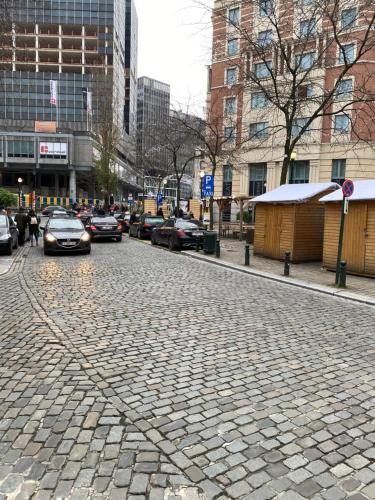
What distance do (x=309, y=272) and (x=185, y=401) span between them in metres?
9.83

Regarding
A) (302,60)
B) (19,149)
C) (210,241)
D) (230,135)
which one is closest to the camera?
(210,241)

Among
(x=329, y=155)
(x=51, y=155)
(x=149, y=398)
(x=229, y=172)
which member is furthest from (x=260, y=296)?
(x=51, y=155)

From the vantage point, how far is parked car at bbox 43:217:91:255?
16094 millimetres

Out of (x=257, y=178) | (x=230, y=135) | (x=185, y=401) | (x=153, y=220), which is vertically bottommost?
(x=185, y=401)

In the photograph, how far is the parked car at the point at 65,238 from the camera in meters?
16.1

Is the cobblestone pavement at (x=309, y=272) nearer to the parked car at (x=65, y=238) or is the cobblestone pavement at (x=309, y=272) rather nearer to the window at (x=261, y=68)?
the parked car at (x=65, y=238)

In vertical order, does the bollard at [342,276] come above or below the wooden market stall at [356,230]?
below

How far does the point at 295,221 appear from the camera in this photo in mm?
14781

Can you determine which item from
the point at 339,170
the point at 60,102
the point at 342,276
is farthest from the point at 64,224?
the point at 60,102

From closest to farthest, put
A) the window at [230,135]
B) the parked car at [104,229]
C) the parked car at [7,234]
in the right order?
1. the parked car at [7,234]
2. the parked car at [104,229]
3. the window at [230,135]

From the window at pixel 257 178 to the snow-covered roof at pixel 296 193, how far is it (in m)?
25.7

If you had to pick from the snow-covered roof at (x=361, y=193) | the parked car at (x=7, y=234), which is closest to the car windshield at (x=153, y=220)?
the parked car at (x=7, y=234)

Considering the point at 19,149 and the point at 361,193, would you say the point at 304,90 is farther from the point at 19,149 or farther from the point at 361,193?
the point at 19,149

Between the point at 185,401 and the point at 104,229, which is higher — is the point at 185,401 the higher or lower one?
the lower one
